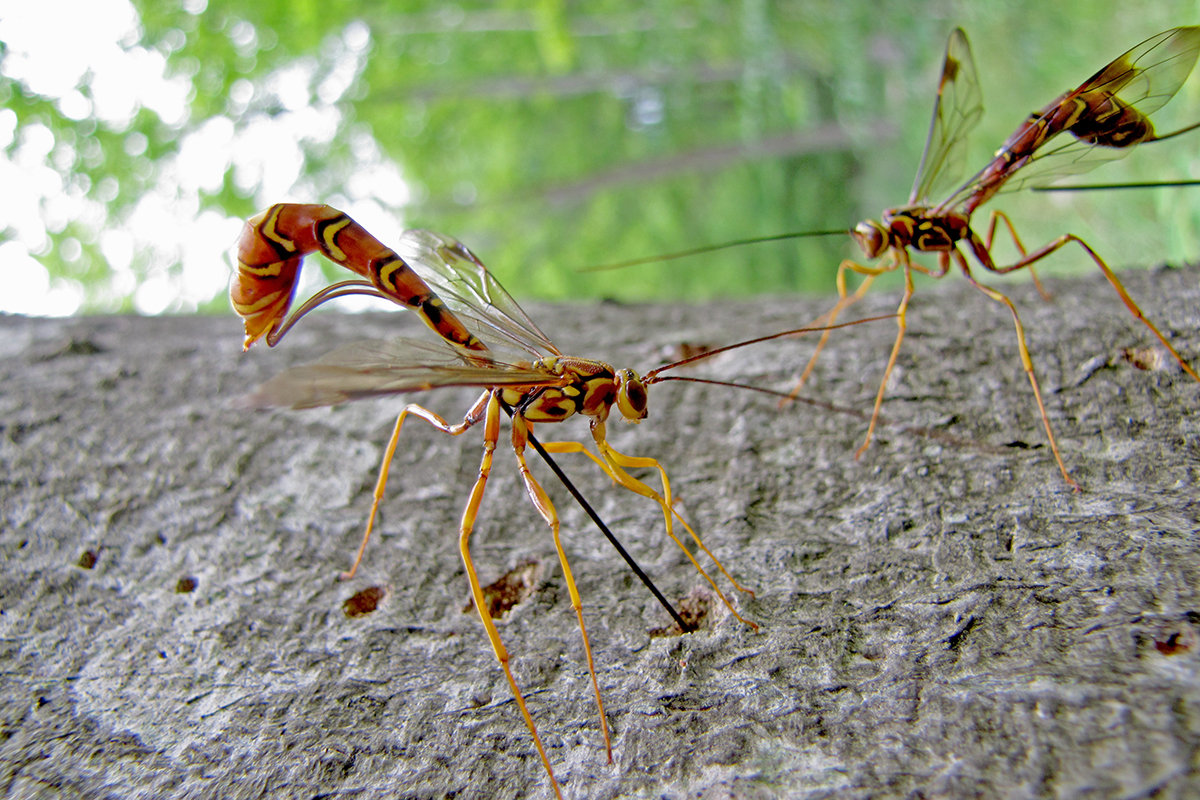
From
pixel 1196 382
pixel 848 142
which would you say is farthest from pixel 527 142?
pixel 1196 382

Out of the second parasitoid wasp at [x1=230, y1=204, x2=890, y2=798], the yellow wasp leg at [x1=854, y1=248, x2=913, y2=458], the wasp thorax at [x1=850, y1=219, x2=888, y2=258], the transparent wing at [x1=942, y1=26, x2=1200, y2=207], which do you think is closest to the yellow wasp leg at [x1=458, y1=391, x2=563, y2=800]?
the second parasitoid wasp at [x1=230, y1=204, x2=890, y2=798]

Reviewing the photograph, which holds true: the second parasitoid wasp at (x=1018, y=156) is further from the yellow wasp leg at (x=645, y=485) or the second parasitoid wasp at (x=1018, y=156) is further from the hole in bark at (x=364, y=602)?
the hole in bark at (x=364, y=602)

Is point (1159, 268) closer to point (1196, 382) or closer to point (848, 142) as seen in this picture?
point (1196, 382)

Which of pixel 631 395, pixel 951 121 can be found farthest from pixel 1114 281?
pixel 631 395

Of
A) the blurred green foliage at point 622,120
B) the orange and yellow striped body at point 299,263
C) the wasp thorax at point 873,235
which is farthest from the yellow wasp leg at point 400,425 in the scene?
the blurred green foliage at point 622,120

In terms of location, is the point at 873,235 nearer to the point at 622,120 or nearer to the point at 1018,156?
the point at 1018,156

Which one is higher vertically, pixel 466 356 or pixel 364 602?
pixel 466 356

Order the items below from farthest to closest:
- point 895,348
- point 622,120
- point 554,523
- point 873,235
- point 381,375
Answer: point 622,120, point 873,235, point 895,348, point 554,523, point 381,375
